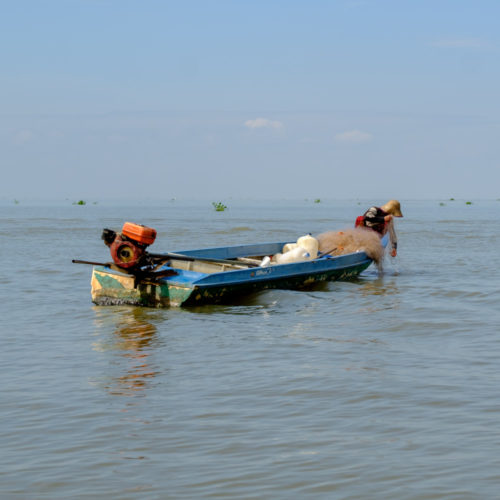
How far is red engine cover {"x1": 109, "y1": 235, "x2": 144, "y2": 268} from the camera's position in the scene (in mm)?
12000

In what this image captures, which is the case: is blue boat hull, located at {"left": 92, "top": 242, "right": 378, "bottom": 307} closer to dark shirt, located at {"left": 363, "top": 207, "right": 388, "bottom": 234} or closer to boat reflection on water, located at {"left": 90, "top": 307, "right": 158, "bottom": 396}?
boat reflection on water, located at {"left": 90, "top": 307, "right": 158, "bottom": 396}

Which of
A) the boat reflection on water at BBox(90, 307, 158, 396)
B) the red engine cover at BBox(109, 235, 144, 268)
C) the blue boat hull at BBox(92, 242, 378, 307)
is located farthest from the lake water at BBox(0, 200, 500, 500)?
the red engine cover at BBox(109, 235, 144, 268)

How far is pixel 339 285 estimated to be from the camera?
15734 mm

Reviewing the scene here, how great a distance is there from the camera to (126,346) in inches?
384

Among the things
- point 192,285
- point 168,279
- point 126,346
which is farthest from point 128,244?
point 126,346

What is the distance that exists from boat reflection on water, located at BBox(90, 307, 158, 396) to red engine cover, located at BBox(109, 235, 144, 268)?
88cm

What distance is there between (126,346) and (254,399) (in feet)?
10.8

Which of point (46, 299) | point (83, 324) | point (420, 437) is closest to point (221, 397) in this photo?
point (420, 437)

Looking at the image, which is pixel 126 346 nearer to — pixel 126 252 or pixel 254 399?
pixel 126 252

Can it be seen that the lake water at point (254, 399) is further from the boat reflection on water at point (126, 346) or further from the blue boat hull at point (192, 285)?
the blue boat hull at point (192, 285)

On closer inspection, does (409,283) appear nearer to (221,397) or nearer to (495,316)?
(495,316)

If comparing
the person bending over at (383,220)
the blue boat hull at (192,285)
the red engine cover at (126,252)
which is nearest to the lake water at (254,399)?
the blue boat hull at (192,285)

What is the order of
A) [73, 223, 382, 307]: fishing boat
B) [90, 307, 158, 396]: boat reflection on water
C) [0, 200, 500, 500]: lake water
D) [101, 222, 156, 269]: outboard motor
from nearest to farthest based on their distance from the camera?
[0, 200, 500, 500]: lake water → [90, 307, 158, 396]: boat reflection on water → [101, 222, 156, 269]: outboard motor → [73, 223, 382, 307]: fishing boat

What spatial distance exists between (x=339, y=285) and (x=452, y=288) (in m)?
2.37
